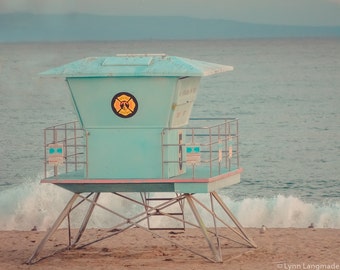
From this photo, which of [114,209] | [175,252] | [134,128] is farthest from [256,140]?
[134,128]

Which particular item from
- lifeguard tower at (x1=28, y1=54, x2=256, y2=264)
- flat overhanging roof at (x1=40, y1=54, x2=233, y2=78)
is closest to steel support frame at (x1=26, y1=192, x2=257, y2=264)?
lifeguard tower at (x1=28, y1=54, x2=256, y2=264)

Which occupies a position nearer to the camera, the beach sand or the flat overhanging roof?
the flat overhanging roof

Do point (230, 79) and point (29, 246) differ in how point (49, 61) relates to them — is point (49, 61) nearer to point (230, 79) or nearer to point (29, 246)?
point (230, 79)

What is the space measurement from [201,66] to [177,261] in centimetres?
355

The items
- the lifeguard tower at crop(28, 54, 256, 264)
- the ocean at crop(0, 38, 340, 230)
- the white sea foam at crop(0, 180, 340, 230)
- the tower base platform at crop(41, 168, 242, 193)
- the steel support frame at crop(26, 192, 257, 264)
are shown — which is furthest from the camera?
the ocean at crop(0, 38, 340, 230)

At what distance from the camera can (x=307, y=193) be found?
47625mm

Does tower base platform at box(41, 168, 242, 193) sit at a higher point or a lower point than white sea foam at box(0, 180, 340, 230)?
higher

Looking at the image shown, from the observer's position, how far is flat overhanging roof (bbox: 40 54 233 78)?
24.9m

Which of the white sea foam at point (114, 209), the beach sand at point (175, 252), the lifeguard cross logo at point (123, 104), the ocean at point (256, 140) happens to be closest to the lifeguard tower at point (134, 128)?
the lifeguard cross logo at point (123, 104)

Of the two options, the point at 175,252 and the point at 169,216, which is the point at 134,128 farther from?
the point at 175,252

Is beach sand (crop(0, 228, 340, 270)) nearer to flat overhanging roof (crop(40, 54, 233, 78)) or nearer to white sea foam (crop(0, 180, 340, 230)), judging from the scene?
flat overhanging roof (crop(40, 54, 233, 78))

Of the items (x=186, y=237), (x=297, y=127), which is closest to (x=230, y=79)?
(x=297, y=127)

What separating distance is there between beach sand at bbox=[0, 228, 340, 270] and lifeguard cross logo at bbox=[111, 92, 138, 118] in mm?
2707

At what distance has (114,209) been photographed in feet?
126
